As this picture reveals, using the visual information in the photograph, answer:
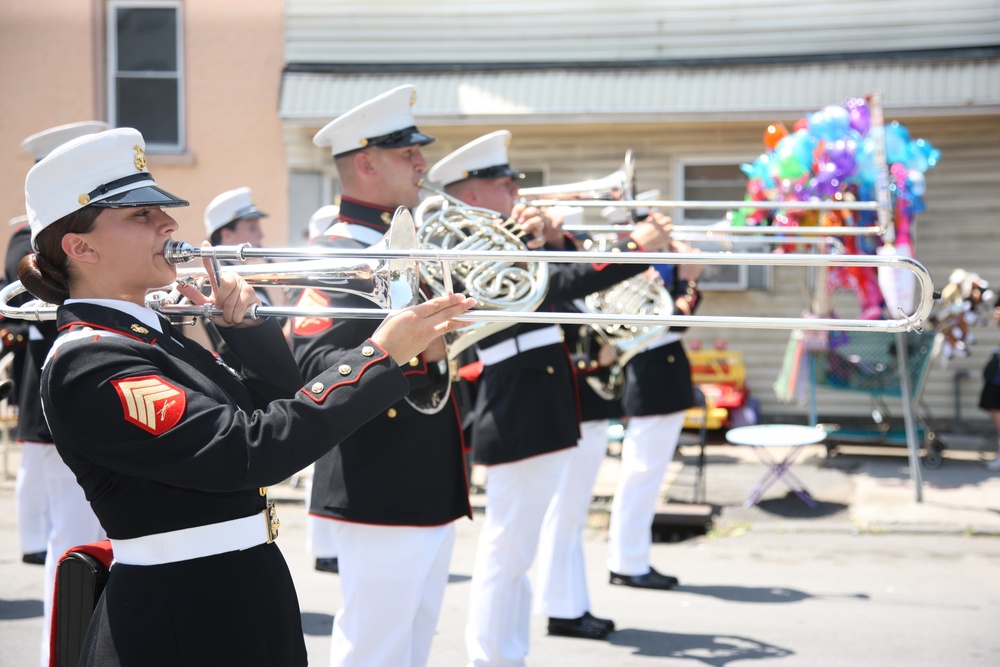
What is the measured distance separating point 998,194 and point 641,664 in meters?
7.39

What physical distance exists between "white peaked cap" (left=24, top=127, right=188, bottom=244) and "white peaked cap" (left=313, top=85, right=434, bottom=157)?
4.43 ft

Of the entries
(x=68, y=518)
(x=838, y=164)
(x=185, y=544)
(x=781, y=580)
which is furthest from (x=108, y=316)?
(x=838, y=164)

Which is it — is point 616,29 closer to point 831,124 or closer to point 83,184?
point 831,124

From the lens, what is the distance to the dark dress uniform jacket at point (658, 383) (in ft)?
20.2

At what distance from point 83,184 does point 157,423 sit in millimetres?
510

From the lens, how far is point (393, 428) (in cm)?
330

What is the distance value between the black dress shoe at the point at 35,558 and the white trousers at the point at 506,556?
3.21 meters

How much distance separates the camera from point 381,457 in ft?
10.7

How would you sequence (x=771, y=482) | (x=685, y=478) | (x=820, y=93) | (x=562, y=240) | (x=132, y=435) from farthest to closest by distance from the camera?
(x=820, y=93), (x=685, y=478), (x=771, y=482), (x=562, y=240), (x=132, y=435)

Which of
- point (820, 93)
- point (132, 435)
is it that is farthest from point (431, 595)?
point (820, 93)

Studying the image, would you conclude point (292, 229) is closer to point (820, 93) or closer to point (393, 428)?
point (820, 93)

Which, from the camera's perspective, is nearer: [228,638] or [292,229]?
[228,638]

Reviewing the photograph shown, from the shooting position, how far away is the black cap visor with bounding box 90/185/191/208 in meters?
2.20

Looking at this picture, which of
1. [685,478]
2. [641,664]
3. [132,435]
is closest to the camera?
[132,435]
